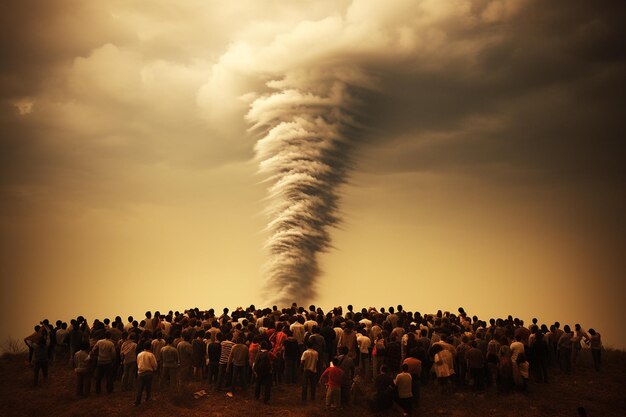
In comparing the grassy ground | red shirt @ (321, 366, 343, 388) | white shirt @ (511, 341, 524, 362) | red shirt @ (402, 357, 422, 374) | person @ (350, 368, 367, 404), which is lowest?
the grassy ground

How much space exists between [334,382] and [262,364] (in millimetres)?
2964

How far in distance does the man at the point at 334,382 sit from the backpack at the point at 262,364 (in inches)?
89.8

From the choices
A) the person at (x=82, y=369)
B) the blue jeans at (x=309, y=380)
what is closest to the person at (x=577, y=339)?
the blue jeans at (x=309, y=380)

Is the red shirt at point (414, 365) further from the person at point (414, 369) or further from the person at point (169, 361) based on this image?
the person at point (169, 361)

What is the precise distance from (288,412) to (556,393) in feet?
37.7

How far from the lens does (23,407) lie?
1956 centimetres

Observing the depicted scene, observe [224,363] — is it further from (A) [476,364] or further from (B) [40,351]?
(A) [476,364]

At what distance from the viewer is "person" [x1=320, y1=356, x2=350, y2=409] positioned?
17375 millimetres

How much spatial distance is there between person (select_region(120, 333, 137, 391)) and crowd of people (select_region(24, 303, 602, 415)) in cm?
4

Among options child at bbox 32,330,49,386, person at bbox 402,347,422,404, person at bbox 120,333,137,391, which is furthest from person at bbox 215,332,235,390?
child at bbox 32,330,49,386

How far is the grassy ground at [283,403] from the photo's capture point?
60.6ft

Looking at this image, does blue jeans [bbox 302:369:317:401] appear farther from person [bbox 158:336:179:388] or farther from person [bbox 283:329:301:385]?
person [bbox 158:336:179:388]

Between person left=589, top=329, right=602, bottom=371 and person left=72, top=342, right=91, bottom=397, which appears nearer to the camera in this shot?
person left=72, top=342, right=91, bottom=397

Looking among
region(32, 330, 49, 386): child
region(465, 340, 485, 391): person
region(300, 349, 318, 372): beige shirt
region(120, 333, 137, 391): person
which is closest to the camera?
region(300, 349, 318, 372): beige shirt
